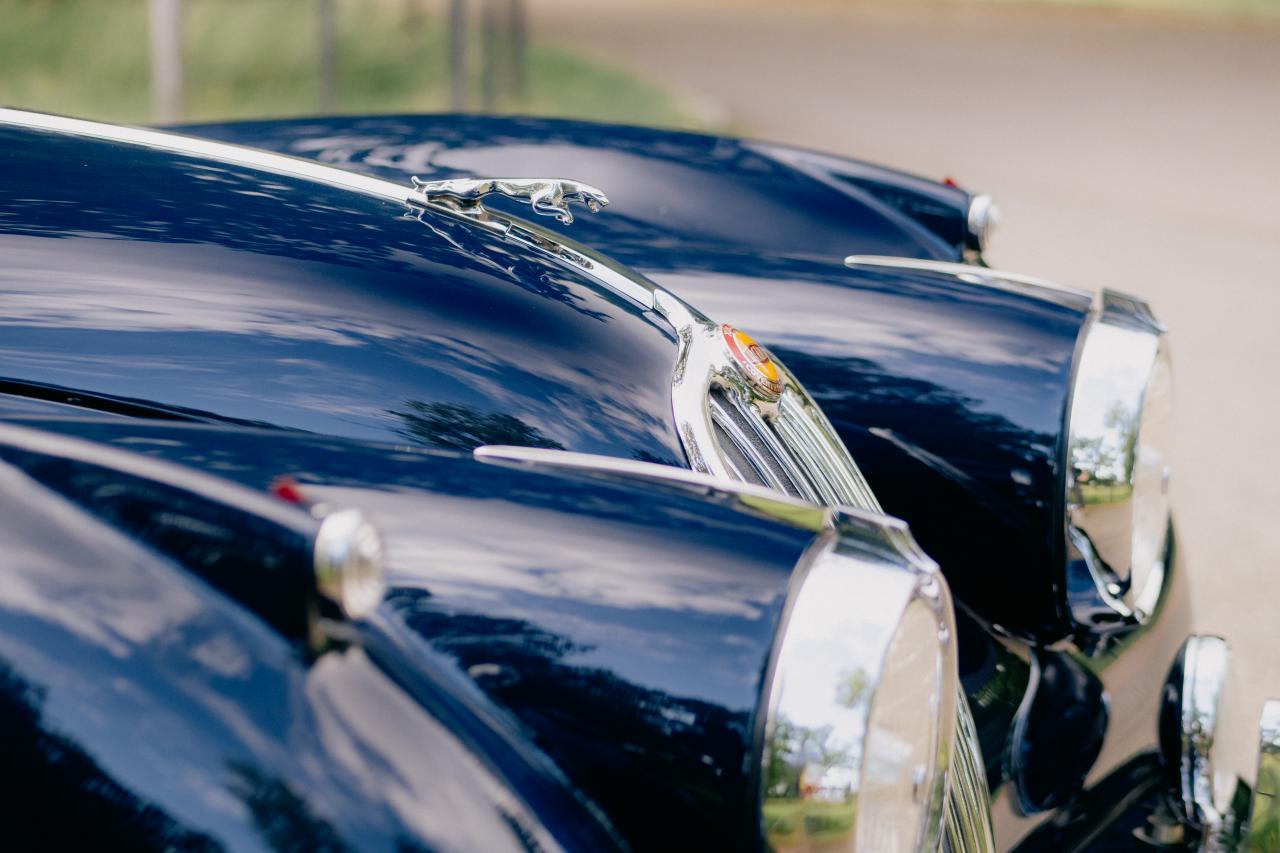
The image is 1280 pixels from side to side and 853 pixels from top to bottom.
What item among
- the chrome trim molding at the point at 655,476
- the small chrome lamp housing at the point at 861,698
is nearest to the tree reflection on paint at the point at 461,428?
the chrome trim molding at the point at 655,476

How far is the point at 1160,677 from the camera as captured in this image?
209 cm

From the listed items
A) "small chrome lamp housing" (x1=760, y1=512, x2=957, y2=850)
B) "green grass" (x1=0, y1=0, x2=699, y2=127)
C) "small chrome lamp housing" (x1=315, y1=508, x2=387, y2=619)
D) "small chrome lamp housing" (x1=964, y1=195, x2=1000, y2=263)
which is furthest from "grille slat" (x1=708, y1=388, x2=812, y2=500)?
"green grass" (x1=0, y1=0, x2=699, y2=127)

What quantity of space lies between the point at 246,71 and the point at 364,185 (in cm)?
929

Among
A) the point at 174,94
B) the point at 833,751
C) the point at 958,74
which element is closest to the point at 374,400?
the point at 833,751

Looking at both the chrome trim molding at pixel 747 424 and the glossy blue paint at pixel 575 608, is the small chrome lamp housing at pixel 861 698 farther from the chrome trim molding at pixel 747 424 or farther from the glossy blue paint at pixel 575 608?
the chrome trim molding at pixel 747 424

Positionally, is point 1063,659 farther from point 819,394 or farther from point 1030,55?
point 1030,55

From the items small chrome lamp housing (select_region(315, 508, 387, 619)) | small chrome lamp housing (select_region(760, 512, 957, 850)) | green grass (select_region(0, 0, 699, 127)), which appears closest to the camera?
small chrome lamp housing (select_region(315, 508, 387, 619))

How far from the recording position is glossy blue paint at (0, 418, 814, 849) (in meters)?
1.06

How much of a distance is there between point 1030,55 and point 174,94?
10354mm

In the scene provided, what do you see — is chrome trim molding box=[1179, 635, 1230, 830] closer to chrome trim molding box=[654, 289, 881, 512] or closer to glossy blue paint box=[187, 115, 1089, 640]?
glossy blue paint box=[187, 115, 1089, 640]

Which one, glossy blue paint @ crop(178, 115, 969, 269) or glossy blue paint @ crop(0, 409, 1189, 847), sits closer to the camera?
glossy blue paint @ crop(0, 409, 1189, 847)

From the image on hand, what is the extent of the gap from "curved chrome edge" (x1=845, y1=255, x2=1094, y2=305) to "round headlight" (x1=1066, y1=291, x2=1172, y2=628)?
8 centimetres

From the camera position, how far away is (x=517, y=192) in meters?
1.77

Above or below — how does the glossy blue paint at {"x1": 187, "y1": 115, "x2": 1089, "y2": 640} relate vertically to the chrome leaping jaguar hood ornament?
below
